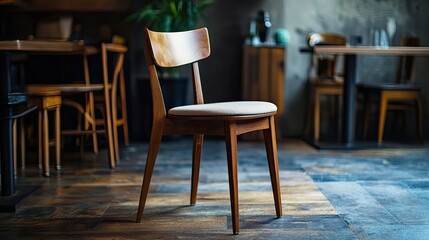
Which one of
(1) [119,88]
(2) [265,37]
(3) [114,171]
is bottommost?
(3) [114,171]

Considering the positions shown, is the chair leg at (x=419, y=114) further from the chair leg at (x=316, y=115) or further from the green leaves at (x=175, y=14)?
the green leaves at (x=175, y=14)

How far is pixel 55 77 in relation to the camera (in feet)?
14.5

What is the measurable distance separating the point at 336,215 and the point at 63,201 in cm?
141

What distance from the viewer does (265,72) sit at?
15.1 ft

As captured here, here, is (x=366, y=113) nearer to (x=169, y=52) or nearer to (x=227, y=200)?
(x=227, y=200)

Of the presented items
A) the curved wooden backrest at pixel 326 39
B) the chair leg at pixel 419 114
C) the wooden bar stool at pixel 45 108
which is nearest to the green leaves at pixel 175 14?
the curved wooden backrest at pixel 326 39

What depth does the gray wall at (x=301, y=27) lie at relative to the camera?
491 centimetres

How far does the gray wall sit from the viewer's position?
4906 millimetres

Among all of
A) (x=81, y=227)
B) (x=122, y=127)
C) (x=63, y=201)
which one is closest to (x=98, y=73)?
(x=122, y=127)

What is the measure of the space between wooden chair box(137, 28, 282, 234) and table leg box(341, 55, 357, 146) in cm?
205

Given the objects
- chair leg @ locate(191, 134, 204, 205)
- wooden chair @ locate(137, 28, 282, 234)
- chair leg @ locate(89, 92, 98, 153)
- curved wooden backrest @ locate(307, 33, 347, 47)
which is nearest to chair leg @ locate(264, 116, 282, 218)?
wooden chair @ locate(137, 28, 282, 234)

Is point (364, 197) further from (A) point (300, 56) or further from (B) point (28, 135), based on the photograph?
(B) point (28, 135)

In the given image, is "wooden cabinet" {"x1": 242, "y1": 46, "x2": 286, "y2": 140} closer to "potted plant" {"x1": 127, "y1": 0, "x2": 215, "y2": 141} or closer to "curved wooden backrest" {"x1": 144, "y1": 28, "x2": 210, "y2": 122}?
"potted plant" {"x1": 127, "y1": 0, "x2": 215, "y2": 141}

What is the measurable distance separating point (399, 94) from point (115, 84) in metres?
2.36
